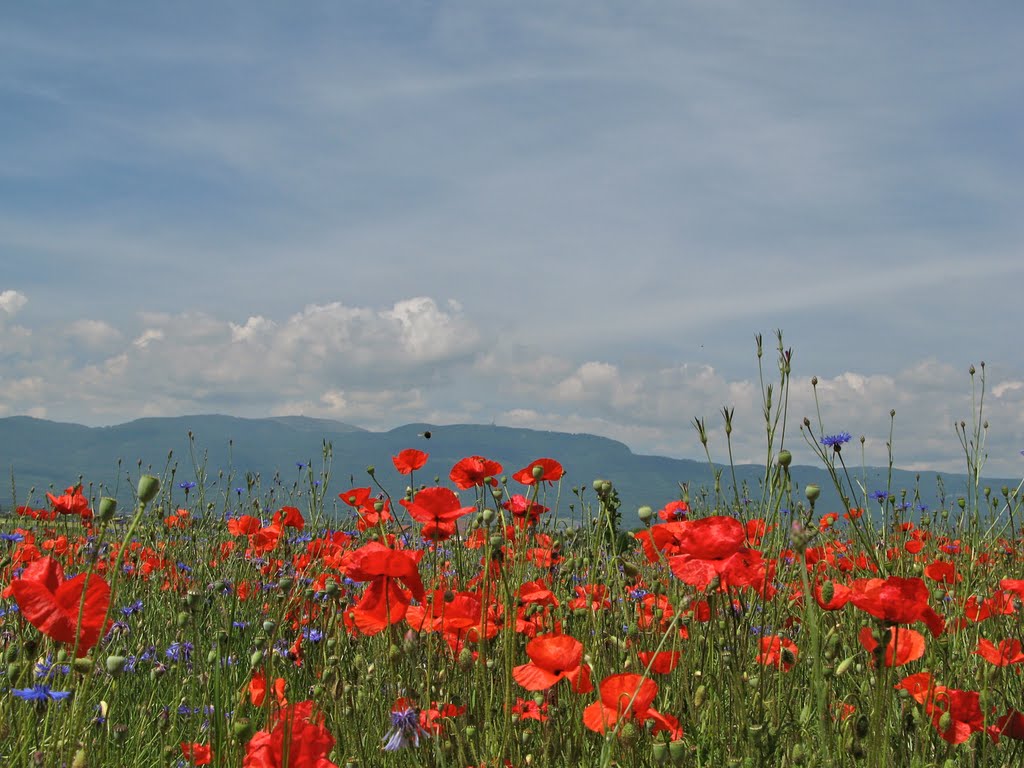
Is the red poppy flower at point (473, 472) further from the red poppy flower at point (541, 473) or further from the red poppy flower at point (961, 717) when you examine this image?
the red poppy flower at point (961, 717)

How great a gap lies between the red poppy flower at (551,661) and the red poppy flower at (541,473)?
2.59 ft

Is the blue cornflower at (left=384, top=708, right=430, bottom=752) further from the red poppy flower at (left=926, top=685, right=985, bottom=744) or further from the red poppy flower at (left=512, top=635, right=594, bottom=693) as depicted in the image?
the red poppy flower at (left=926, top=685, right=985, bottom=744)

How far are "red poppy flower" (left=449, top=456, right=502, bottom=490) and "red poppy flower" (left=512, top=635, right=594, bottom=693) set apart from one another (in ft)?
2.85

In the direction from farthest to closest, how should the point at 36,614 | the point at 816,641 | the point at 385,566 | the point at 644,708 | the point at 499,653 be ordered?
the point at 499,653 → the point at 385,566 → the point at 644,708 → the point at 36,614 → the point at 816,641

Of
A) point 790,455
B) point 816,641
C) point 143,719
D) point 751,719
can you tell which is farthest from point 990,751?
point 143,719

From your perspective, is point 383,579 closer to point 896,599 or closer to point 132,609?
point 896,599

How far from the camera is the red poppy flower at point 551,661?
1.67 meters

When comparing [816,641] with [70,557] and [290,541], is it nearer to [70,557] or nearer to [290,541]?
[290,541]

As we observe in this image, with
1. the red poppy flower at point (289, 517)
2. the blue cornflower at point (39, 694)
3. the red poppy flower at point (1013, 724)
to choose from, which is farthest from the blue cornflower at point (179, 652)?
the red poppy flower at point (1013, 724)

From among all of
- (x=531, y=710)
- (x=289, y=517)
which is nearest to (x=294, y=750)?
(x=531, y=710)

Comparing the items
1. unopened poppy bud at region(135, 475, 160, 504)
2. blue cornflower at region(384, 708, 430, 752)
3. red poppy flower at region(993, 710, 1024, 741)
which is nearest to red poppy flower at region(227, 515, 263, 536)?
blue cornflower at region(384, 708, 430, 752)

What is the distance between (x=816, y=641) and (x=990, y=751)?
1239mm

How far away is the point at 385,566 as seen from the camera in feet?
5.90

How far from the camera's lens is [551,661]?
169 cm
